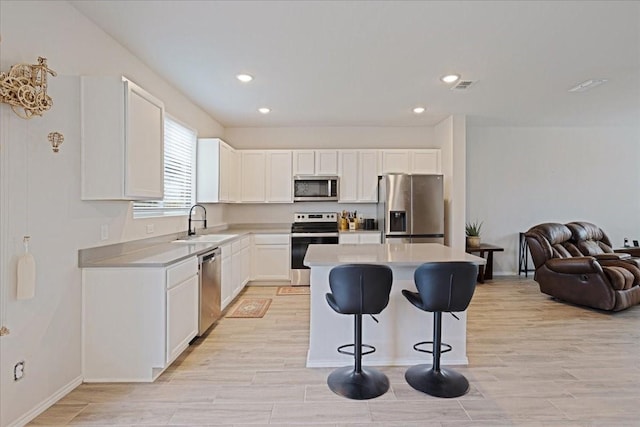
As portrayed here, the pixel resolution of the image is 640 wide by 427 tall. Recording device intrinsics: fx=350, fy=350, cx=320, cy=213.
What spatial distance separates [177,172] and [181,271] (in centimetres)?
194

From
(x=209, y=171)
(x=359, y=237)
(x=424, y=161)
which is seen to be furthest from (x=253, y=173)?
(x=424, y=161)

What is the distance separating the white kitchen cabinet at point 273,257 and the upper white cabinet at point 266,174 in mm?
747

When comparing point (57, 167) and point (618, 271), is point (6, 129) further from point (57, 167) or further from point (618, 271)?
point (618, 271)

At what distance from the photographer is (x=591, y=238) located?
546 centimetres

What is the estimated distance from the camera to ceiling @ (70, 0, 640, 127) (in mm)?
2529

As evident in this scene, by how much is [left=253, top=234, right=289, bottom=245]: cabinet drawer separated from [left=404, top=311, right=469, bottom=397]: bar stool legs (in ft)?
10.5

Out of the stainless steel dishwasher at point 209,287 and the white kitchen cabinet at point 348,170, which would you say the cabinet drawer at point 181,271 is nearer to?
the stainless steel dishwasher at point 209,287

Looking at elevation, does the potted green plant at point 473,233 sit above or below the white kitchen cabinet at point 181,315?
above

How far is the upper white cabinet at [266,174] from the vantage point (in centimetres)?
592

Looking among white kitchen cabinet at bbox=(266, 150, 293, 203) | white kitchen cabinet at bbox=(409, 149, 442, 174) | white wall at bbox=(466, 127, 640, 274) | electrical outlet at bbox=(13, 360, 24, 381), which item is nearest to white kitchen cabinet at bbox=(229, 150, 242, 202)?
white kitchen cabinet at bbox=(266, 150, 293, 203)

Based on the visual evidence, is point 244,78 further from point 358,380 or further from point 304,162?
point 358,380

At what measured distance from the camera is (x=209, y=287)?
357cm

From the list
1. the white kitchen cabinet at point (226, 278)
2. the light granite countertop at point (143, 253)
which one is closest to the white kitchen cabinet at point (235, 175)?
the white kitchen cabinet at point (226, 278)

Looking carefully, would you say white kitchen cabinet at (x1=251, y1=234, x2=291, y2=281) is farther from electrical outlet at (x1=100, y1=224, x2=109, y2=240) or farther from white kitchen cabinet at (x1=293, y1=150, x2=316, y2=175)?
electrical outlet at (x1=100, y1=224, x2=109, y2=240)
